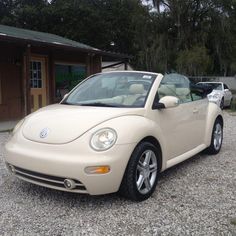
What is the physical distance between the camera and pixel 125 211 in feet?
13.2

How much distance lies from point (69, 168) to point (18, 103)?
10.4 meters

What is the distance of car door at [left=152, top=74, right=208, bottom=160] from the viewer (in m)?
4.97

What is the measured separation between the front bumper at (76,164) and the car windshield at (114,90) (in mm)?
912

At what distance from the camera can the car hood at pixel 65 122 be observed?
4.11 metres

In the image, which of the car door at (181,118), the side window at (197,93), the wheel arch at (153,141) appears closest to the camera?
the wheel arch at (153,141)

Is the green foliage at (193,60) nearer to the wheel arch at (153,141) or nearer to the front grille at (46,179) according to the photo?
the wheel arch at (153,141)

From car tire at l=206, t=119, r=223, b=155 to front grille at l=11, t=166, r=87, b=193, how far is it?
3.38 m

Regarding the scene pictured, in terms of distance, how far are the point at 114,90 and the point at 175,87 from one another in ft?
3.68

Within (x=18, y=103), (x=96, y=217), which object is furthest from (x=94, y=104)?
(x=18, y=103)

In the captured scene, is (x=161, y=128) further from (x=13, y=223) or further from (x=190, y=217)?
(x=13, y=223)

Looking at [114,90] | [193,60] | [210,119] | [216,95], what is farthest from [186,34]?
[114,90]

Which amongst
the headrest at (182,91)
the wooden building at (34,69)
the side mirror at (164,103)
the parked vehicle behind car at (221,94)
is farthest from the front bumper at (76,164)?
the parked vehicle behind car at (221,94)

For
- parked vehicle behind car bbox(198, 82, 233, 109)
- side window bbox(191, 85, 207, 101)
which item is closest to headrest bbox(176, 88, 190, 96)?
side window bbox(191, 85, 207, 101)

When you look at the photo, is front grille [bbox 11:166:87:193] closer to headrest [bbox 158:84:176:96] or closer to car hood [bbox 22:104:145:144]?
car hood [bbox 22:104:145:144]
